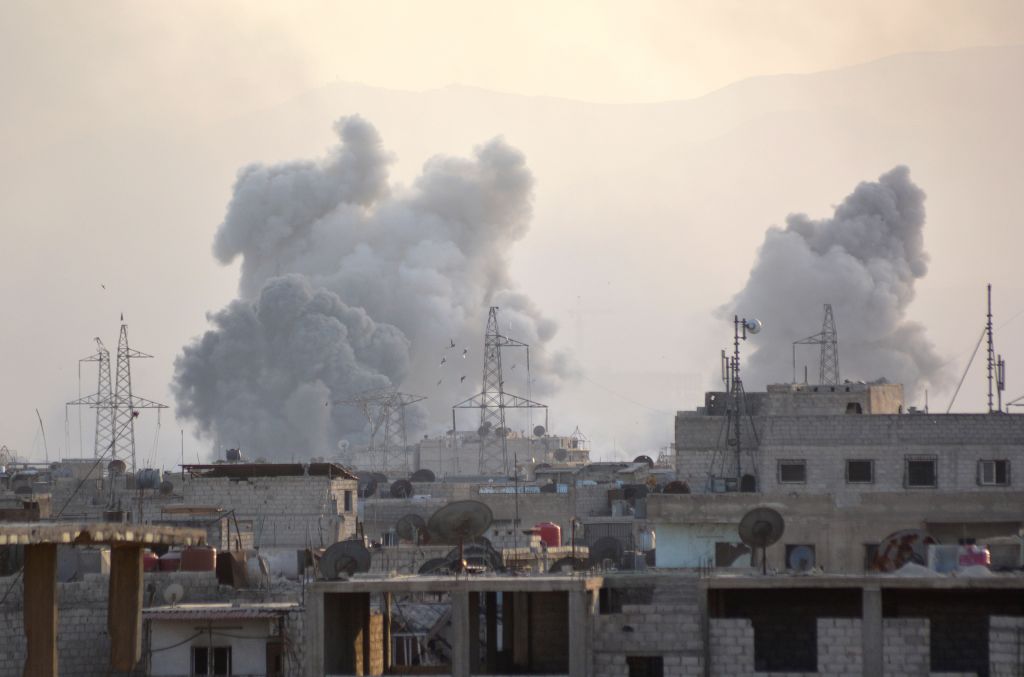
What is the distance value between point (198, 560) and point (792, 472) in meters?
12.6

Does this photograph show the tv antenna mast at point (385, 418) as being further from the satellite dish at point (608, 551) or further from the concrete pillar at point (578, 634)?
the concrete pillar at point (578, 634)

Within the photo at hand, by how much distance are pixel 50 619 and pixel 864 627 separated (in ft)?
30.0

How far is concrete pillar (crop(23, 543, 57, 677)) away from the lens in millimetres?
23734

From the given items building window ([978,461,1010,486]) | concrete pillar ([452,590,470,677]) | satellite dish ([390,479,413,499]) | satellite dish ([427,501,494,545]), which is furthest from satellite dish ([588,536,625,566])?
satellite dish ([390,479,413,499])

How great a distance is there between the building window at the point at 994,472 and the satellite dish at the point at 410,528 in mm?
10401

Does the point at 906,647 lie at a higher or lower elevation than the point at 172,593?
lower

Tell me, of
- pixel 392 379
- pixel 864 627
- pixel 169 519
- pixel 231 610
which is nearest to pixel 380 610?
pixel 231 610

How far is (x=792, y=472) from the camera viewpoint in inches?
1526

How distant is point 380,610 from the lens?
28.9 metres

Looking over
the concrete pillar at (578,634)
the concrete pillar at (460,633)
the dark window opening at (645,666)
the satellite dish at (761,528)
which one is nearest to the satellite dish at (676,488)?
the satellite dish at (761,528)

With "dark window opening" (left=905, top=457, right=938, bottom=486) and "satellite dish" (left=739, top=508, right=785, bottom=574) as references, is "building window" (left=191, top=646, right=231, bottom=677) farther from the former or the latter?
"dark window opening" (left=905, top=457, right=938, bottom=486)

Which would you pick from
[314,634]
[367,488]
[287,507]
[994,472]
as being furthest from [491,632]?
[367,488]

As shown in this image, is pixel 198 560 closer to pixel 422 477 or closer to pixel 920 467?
pixel 920 467

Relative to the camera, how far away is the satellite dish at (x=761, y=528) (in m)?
27.7
